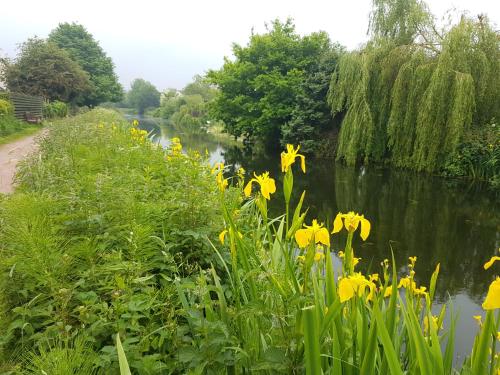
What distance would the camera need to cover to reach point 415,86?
9.82 metres

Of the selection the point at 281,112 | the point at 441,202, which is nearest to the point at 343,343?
the point at 441,202

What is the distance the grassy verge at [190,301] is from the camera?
1.07m

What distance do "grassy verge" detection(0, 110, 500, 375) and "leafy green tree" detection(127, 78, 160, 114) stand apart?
87659mm

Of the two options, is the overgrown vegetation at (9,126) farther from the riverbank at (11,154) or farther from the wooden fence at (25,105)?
the wooden fence at (25,105)

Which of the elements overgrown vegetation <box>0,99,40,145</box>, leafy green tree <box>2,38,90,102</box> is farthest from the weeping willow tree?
leafy green tree <box>2,38,90,102</box>

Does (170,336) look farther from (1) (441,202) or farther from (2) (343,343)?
(1) (441,202)

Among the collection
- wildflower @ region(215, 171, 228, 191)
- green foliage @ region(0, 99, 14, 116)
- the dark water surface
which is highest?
green foliage @ region(0, 99, 14, 116)

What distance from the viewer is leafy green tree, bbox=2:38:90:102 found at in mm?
17750

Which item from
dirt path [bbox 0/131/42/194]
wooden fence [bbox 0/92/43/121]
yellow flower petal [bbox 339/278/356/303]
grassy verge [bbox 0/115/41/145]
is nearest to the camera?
yellow flower petal [bbox 339/278/356/303]

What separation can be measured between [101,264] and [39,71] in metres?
20.1

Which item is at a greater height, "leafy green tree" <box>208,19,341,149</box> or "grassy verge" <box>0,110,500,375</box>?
"leafy green tree" <box>208,19,341,149</box>

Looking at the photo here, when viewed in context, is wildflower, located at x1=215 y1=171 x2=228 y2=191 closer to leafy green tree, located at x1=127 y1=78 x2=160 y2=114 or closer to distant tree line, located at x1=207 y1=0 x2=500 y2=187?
distant tree line, located at x1=207 y1=0 x2=500 y2=187

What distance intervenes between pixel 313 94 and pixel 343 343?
14639 millimetres

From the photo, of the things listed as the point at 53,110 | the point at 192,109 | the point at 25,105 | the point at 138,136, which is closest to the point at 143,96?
the point at 192,109
